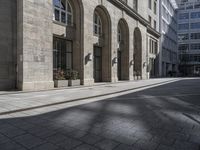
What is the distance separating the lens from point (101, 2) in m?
20.1

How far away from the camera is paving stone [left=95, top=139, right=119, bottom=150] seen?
385 cm

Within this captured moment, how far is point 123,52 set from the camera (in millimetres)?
27016

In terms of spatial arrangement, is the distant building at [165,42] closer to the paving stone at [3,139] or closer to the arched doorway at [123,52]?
the arched doorway at [123,52]

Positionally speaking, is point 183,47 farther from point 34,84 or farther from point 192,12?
point 34,84

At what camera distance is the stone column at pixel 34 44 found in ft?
40.3

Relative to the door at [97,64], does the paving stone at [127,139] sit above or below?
below

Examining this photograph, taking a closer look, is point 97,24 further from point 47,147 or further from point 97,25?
point 47,147

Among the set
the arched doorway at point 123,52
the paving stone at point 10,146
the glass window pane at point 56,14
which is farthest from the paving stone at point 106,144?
the arched doorway at point 123,52

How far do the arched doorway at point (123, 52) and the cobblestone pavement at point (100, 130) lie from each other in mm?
19735

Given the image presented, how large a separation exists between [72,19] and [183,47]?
210 ft

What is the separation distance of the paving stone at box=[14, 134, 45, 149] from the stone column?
8450 millimetres

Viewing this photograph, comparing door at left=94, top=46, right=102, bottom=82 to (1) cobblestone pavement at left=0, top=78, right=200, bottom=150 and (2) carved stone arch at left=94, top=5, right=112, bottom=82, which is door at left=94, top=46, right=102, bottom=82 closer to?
(2) carved stone arch at left=94, top=5, right=112, bottom=82

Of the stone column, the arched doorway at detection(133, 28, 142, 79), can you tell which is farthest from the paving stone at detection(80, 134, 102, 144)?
the arched doorway at detection(133, 28, 142, 79)

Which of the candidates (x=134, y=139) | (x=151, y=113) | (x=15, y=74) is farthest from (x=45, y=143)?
(x=15, y=74)
